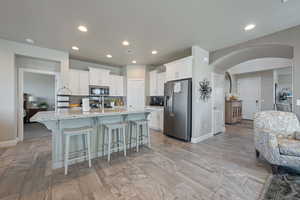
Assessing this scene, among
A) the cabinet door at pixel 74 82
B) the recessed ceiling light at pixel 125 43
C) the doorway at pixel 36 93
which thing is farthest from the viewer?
the doorway at pixel 36 93

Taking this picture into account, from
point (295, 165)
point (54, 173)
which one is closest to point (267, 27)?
point (295, 165)

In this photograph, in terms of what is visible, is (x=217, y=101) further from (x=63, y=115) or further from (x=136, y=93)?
(x=63, y=115)

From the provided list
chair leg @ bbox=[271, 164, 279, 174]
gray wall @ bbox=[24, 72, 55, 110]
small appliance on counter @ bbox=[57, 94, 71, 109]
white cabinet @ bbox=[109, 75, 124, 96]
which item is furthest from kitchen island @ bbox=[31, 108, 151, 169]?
gray wall @ bbox=[24, 72, 55, 110]

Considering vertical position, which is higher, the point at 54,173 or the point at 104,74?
the point at 104,74

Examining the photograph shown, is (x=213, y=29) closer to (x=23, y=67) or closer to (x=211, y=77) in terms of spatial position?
(x=211, y=77)

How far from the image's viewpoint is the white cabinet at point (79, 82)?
14.9 ft

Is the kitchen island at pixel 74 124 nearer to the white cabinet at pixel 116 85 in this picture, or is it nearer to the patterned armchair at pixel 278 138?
the white cabinet at pixel 116 85

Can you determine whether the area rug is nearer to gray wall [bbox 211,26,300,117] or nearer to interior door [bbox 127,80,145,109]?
gray wall [bbox 211,26,300,117]

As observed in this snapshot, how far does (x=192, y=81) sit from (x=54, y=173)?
364 cm

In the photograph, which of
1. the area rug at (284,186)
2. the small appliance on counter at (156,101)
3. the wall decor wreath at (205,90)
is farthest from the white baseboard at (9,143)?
the area rug at (284,186)

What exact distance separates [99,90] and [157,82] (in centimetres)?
237

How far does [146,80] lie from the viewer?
576 centimetres

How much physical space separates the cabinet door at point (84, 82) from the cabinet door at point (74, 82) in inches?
3.9

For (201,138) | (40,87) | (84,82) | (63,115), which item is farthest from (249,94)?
(40,87)
